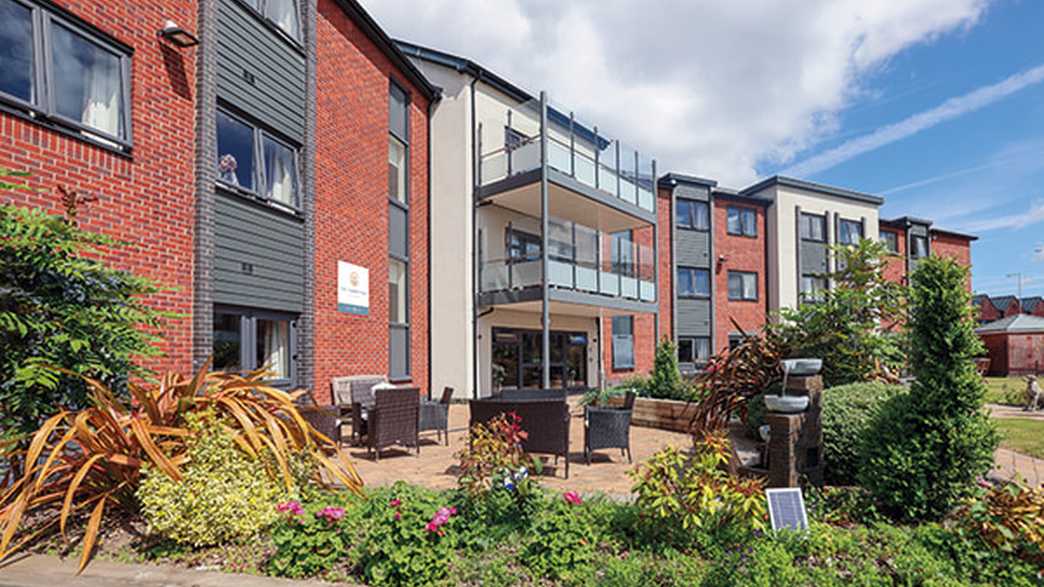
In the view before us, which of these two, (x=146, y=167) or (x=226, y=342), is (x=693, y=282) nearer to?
A: (x=226, y=342)

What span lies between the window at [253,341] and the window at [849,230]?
88.8ft

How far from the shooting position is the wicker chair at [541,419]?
6.46 meters

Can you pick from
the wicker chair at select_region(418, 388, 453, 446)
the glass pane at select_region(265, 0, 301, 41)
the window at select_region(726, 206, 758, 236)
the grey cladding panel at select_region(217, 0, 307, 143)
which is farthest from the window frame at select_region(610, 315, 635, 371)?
the glass pane at select_region(265, 0, 301, 41)

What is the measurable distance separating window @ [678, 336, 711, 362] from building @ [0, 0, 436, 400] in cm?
1351

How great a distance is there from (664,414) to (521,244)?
8.15 meters

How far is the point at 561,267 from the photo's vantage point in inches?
575

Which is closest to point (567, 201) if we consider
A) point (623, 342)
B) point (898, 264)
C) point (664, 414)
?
point (623, 342)

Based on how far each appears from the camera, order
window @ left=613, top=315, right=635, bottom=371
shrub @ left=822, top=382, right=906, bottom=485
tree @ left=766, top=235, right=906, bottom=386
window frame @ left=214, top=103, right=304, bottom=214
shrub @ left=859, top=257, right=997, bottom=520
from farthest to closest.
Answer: window @ left=613, top=315, right=635, bottom=371 < window frame @ left=214, top=103, right=304, bottom=214 < tree @ left=766, top=235, right=906, bottom=386 < shrub @ left=822, top=382, right=906, bottom=485 < shrub @ left=859, top=257, right=997, bottom=520

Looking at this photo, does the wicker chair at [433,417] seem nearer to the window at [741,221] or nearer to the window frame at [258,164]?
the window frame at [258,164]

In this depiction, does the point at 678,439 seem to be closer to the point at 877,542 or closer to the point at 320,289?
the point at 877,542

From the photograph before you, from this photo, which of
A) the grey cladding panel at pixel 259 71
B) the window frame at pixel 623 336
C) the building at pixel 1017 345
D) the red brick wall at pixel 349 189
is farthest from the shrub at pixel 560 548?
the building at pixel 1017 345

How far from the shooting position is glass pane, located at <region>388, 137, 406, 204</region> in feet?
44.1

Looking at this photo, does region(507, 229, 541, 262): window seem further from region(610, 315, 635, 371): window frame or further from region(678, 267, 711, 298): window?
region(678, 267, 711, 298): window

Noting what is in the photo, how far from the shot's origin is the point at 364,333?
11.5 metres
